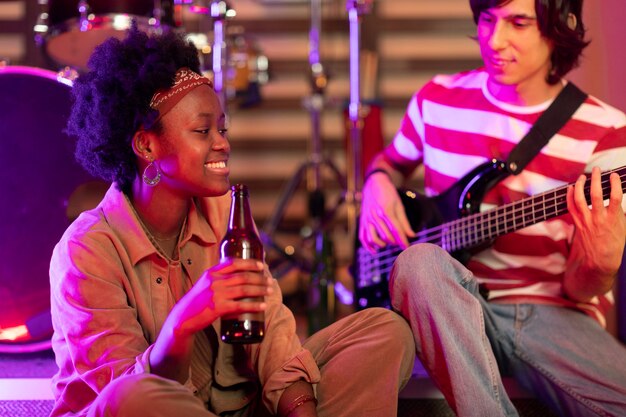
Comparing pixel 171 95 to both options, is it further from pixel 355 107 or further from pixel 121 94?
pixel 355 107

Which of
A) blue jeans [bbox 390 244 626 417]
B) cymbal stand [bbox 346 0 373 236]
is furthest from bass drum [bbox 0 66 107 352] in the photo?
cymbal stand [bbox 346 0 373 236]

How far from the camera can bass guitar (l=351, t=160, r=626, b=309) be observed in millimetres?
2779

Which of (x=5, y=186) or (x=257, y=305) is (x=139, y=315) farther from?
(x=5, y=186)

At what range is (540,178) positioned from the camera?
3045mm

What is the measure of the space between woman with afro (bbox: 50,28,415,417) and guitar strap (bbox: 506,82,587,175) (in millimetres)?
870

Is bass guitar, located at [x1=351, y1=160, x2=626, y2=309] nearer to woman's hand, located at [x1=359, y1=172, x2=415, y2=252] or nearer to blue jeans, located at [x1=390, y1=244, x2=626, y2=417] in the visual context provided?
woman's hand, located at [x1=359, y1=172, x2=415, y2=252]

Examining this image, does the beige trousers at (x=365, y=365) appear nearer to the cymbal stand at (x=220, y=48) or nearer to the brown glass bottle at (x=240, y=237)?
the brown glass bottle at (x=240, y=237)

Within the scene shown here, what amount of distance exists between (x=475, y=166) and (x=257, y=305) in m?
1.38

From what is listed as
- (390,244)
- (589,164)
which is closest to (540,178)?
(589,164)

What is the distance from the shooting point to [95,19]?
12.2 ft

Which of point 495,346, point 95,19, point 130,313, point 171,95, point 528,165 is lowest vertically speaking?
point 495,346

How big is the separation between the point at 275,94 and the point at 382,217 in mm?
3158

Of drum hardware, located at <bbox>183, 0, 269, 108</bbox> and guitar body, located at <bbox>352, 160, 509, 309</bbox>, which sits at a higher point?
drum hardware, located at <bbox>183, 0, 269, 108</bbox>

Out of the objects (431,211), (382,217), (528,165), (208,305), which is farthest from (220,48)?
(208,305)
